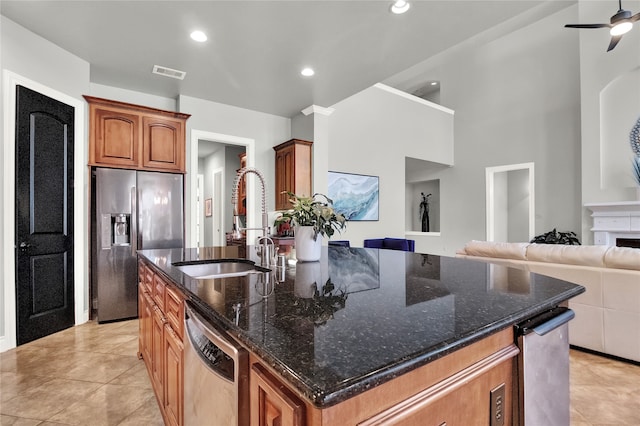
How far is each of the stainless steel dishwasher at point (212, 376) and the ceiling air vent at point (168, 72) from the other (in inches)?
130

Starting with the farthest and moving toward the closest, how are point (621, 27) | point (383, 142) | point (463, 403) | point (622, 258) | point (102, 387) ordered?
point (383, 142) < point (621, 27) < point (622, 258) < point (102, 387) < point (463, 403)

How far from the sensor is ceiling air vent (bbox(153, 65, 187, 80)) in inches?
141

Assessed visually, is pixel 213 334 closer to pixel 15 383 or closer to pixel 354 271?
pixel 354 271

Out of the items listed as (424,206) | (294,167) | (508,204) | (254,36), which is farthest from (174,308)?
(424,206)

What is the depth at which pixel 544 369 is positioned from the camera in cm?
100

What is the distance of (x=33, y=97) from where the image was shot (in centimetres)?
300

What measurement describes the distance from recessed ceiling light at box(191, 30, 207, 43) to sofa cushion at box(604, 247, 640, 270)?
12.6 ft

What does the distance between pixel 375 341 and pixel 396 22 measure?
289 cm

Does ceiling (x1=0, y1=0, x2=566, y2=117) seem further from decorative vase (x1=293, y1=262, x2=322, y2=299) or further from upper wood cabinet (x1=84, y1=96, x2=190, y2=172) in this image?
decorative vase (x1=293, y1=262, x2=322, y2=299)

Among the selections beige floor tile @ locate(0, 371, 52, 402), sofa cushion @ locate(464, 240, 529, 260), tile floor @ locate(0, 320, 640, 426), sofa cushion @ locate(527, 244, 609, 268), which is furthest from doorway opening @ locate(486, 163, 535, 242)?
beige floor tile @ locate(0, 371, 52, 402)

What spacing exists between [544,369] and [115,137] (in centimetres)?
426

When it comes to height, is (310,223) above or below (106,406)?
above

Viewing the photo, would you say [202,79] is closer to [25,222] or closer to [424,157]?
[25,222]

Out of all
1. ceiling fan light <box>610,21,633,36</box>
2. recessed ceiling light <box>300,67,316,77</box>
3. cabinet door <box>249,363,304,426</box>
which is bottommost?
cabinet door <box>249,363,304,426</box>
